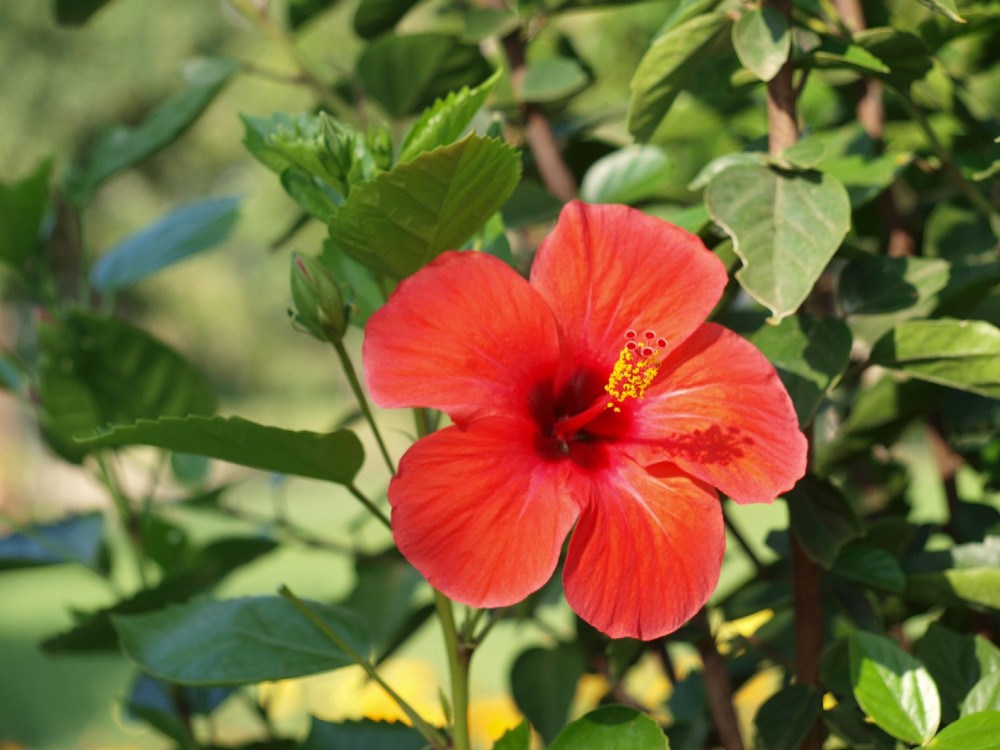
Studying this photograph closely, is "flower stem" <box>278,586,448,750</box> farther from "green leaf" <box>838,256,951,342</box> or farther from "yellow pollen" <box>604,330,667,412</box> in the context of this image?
"green leaf" <box>838,256,951,342</box>

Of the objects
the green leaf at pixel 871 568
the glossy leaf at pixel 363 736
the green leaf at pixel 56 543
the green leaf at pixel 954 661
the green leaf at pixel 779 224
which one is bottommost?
the green leaf at pixel 56 543

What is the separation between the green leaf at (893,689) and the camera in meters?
0.66

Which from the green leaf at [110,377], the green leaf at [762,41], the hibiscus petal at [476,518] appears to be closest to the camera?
the hibiscus petal at [476,518]

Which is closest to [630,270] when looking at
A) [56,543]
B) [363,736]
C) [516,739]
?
[516,739]

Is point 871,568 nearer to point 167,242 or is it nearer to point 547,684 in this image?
point 547,684

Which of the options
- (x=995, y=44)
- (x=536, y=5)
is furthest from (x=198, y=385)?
(x=995, y=44)

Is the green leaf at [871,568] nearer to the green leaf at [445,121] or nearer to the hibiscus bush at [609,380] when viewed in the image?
the hibiscus bush at [609,380]

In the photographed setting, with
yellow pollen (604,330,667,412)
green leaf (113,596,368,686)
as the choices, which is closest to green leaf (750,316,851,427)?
yellow pollen (604,330,667,412)

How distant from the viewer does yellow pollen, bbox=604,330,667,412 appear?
66cm

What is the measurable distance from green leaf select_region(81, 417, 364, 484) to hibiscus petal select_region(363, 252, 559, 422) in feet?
0.23

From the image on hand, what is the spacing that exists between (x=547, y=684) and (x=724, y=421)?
539 millimetres

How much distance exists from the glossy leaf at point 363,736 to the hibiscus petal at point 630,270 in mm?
410

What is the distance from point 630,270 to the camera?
0.67 metres

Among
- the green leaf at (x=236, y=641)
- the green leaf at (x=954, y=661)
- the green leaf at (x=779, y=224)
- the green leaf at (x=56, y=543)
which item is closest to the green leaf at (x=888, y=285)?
the green leaf at (x=779, y=224)
